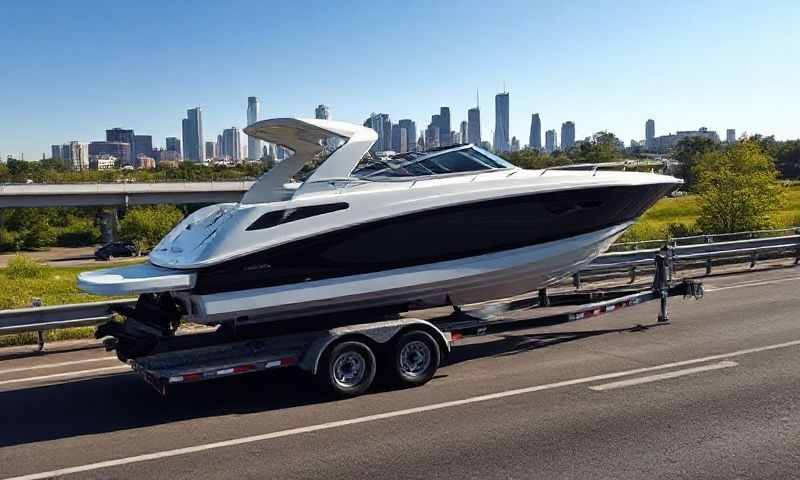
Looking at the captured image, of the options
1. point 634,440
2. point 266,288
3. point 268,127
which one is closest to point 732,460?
point 634,440

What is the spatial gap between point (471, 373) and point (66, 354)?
605cm

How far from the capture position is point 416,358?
8602 millimetres

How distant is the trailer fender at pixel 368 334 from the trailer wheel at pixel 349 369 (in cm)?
11

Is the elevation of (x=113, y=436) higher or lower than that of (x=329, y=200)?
lower

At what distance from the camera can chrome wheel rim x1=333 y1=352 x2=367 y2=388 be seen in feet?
26.7

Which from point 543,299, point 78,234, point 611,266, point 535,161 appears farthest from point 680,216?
point 78,234

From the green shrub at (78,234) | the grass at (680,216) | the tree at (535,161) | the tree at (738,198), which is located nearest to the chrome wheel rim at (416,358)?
the grass at (680,216)

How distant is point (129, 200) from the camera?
252 ft

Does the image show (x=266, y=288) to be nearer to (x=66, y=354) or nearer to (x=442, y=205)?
(x=442, y=205)

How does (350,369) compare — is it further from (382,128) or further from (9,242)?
(9,242)

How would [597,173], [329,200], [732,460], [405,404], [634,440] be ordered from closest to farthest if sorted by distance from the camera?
1. [732,460]
2. [634,440]
3. [405,404]
4. [329,200]
5. [597,173]

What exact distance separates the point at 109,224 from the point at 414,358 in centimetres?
7982

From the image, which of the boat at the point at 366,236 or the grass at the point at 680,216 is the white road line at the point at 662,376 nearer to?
the boat at the point at 366,236

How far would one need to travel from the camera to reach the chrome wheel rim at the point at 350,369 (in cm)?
815
